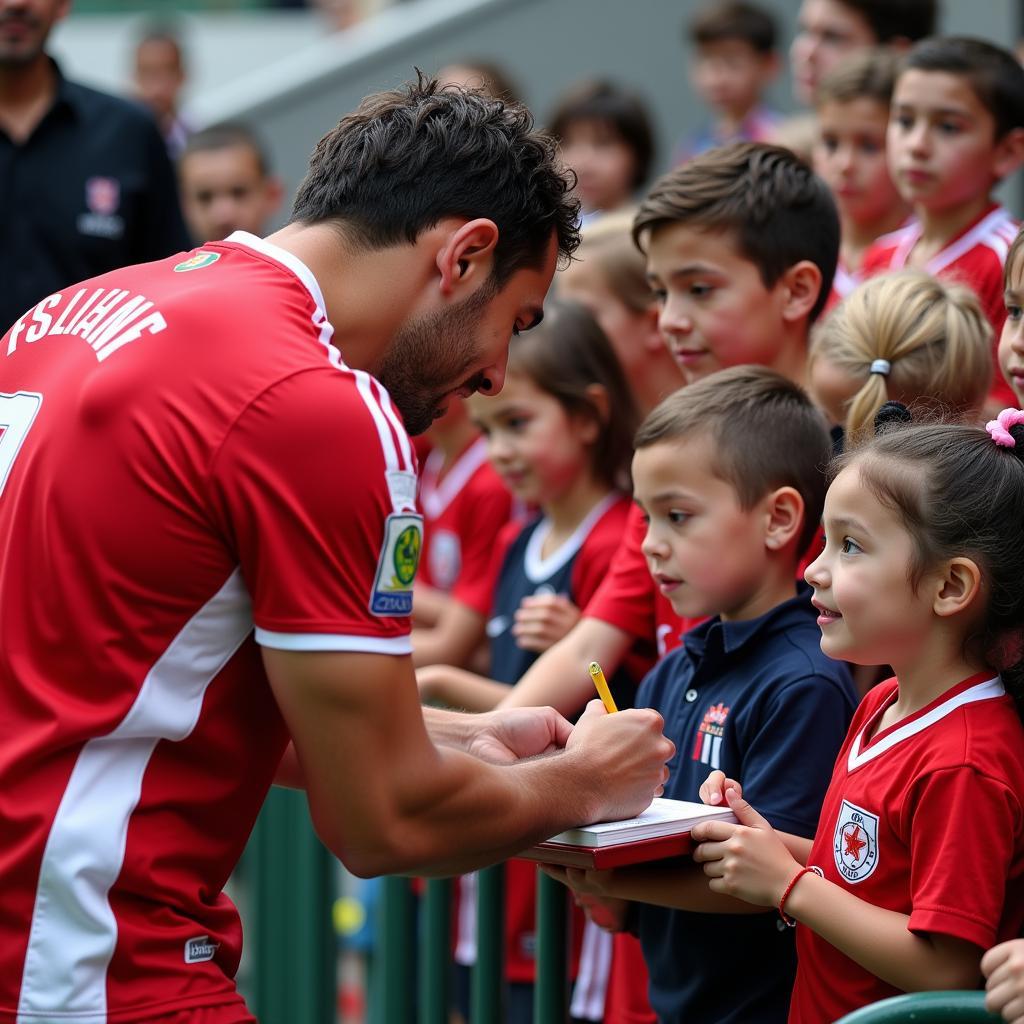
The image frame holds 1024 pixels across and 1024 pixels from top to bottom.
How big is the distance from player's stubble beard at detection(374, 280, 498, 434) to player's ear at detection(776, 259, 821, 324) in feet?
4.18

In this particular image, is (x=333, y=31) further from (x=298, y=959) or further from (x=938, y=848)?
(x=938, y=848)

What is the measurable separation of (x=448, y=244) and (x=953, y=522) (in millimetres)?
863

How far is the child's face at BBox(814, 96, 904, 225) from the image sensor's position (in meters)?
4.91

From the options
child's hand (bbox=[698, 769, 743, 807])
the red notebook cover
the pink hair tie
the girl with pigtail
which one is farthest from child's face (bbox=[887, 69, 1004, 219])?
the red notebook cover

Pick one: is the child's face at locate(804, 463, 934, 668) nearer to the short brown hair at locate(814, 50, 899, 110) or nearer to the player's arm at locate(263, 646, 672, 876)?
the player's arm at locate(263, 646, 672, 876)

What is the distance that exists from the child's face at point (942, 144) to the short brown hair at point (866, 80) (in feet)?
1.86

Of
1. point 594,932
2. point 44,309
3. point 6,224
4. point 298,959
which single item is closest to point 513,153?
point 44,309

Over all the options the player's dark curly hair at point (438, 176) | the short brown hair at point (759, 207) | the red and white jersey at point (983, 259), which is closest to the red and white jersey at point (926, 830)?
the player's dark curly hair at point (438, 176)

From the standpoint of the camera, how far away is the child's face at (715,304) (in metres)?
3.64

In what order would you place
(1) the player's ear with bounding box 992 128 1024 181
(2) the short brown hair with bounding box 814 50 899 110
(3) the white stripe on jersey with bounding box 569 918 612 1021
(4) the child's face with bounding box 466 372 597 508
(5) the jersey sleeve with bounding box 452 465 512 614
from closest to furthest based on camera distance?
(3) the white stripe on jersey with bounding box 569 918 612 1021 → (4) the child's face with bounding box 466 372 597 508 → (1) the player's ear with bounding box 992 128 1024 181 → (5) the jersey sleeve with bounding box 452 465 512 614 → (2) the short brown hair with bounding box 814 50 899 110

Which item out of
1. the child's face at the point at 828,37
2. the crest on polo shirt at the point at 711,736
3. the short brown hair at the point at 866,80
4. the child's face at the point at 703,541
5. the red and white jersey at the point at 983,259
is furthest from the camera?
the child's face at the point at 828,37

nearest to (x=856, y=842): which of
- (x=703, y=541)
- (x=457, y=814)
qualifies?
(x=457, y=814)

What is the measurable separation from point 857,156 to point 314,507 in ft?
10.6

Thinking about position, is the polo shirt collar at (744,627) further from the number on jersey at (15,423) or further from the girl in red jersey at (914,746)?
→ the number on jersey at (15,423)
